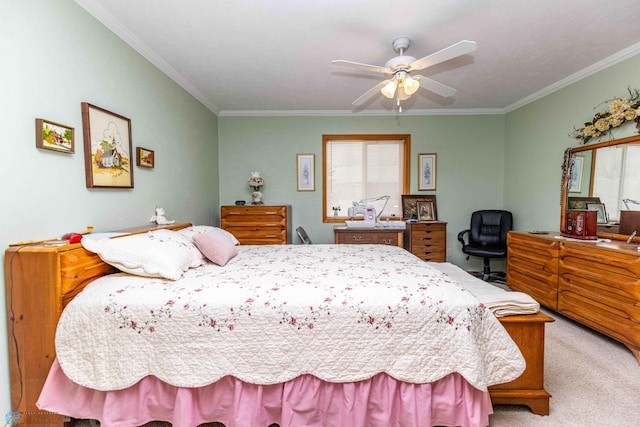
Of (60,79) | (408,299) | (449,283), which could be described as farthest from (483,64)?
(60,79)

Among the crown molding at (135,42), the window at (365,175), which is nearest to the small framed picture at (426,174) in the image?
the window at (365,175)

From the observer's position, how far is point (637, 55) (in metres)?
2.58

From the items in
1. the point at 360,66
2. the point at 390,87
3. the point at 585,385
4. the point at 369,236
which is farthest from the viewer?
the point at 369,236

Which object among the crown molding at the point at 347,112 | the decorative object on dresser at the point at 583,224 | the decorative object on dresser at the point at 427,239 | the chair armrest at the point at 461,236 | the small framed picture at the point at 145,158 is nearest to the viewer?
the small framed picture at the point at 145,158

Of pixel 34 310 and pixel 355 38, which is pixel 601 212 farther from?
pixel 34 310

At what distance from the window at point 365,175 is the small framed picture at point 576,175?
194 centimetres

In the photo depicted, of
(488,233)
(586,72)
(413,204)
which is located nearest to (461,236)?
(488,233)

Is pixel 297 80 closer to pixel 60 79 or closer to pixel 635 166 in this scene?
pixel 60 79

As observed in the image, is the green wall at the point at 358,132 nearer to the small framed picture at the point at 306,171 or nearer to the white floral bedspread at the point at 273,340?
the small framed picture at the point at 306,171

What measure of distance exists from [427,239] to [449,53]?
8.58 feet

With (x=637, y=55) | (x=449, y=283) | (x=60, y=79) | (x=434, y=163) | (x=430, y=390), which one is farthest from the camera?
(x=434, y=163)

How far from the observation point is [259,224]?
12.7ft

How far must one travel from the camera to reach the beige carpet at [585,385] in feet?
5.23

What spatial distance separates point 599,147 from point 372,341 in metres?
3.27
